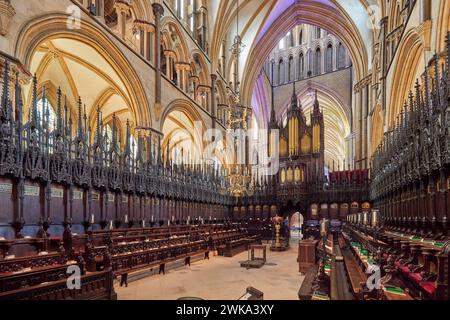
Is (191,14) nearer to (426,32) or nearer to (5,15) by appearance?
(5,15)

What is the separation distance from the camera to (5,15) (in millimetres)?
7219

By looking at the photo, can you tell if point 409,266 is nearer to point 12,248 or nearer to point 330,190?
point 12,248

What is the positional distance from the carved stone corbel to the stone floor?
6.37 meters

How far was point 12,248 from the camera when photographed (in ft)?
20.1

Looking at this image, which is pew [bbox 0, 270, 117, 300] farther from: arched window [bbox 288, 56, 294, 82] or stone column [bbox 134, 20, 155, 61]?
arched window [bbox 288, 56, 294, 82]

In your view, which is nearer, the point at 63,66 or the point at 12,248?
the point at 12,248

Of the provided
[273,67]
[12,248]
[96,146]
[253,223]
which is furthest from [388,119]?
[273,67]

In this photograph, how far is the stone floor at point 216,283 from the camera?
18.8 feet

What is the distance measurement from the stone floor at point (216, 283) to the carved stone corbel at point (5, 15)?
6367 millimetres

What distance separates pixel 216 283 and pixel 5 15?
7.73 m

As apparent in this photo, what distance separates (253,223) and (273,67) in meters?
23.4

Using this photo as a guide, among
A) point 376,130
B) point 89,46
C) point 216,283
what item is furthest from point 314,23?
point 216,283

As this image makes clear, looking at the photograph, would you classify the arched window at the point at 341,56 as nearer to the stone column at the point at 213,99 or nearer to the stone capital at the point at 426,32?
the stone column at the point at 213,99

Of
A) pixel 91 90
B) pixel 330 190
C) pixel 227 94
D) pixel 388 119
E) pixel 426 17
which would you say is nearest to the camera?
pixel 426 17
